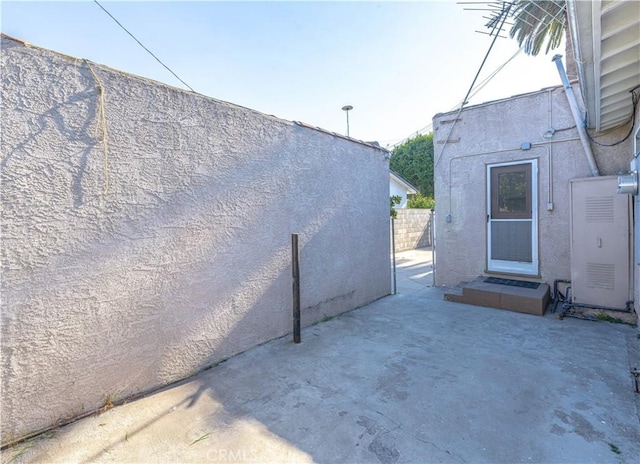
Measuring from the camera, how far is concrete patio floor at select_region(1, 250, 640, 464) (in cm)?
201

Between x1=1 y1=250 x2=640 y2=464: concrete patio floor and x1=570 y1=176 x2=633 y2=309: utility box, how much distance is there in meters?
0.77

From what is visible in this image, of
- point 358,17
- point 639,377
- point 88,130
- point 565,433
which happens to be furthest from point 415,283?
point 88,130

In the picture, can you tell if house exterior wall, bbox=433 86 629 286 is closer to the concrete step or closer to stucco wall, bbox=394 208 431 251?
the concrete step

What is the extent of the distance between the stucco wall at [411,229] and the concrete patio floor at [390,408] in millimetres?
9506

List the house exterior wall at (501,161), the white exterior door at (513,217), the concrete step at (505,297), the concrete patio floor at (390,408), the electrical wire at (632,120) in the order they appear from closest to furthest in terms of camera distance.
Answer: the concrete patio floor at (390,408)
the electrical wire at (632,120)
the concrete step at (505,297)
the house exterior wall at (501,161)
the white exterior door at (513,217)

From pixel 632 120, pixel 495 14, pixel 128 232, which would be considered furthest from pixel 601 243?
pixel 128 232

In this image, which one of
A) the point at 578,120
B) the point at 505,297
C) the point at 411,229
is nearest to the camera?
the point at 578,120

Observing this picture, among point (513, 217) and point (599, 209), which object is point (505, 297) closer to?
point (513, 217)

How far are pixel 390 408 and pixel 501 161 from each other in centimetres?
524

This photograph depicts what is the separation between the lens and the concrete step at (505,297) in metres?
4.79

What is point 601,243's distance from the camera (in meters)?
4.47

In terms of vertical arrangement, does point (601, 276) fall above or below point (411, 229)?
below

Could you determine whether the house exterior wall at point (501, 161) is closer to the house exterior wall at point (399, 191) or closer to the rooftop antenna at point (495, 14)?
the rooftop antenna at point (495, 14)

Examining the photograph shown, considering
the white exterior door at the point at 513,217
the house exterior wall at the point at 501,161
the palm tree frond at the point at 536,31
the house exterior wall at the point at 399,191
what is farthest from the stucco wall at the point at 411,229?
the palm tree frond at the point at 536,31
